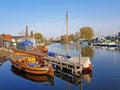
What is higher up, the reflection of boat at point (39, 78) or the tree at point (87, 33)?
the tree at point (87, 33)

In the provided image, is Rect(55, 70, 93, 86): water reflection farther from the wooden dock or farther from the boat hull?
the boat hull

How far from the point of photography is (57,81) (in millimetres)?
27859

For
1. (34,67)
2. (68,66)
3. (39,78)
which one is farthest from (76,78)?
(34,67)

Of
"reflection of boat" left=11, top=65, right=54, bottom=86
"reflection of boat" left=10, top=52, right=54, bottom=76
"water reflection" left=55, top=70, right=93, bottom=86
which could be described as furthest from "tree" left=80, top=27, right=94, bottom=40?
"reflection of boat" left=11, top=65, right=54, bottom=86

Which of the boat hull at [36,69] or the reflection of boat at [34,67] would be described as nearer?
the boat hull at [36,69]

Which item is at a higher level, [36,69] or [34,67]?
[34,67]

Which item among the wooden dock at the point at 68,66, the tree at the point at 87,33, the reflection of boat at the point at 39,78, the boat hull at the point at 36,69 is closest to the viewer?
the reflection of boat at the point at 39,78

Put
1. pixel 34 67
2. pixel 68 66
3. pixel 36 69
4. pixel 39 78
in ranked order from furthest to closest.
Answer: pixel 68 66 → pixel 34 67 → pixel 36 69 → pixel 39 78

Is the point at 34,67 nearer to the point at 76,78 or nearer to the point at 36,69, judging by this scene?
the point at 36,69

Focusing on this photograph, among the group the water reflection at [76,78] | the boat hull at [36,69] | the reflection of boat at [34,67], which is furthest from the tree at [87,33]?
the water reflection at [76,78]

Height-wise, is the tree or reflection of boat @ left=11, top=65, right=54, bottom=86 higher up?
the tree

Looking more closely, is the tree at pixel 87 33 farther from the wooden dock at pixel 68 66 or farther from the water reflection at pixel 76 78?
the water reflection at pixel 76 78

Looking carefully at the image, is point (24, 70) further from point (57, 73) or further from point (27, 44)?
point (27, 44)

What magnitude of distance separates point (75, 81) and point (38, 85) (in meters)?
4.88
